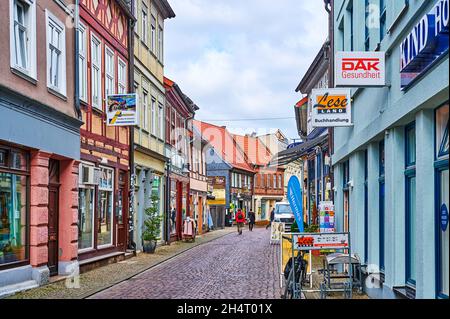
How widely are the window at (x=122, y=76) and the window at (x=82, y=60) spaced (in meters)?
3.75

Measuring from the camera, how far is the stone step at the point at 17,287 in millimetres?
12055

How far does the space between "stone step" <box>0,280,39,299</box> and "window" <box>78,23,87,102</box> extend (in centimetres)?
548

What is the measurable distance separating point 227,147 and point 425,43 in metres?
63.8

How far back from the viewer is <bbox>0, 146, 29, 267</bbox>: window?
496 inches

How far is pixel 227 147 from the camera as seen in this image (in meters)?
71.7

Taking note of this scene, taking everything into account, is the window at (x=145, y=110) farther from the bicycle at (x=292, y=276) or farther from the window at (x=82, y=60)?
the bicycle at (x=292, y=276)

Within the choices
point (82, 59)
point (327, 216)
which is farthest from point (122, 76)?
point (327, 216)

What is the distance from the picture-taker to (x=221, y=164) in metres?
66.4

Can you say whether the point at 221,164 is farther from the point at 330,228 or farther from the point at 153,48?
the point at 330,228

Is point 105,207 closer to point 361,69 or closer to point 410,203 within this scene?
point 361,69

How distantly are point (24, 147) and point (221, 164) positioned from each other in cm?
5322

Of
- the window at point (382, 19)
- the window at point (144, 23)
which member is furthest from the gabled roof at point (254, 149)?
the window at point (382, 19)

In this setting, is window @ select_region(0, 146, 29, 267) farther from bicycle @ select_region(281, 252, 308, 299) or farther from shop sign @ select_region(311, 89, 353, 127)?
shop sign @ select_region(311, 89, 353, 127)
